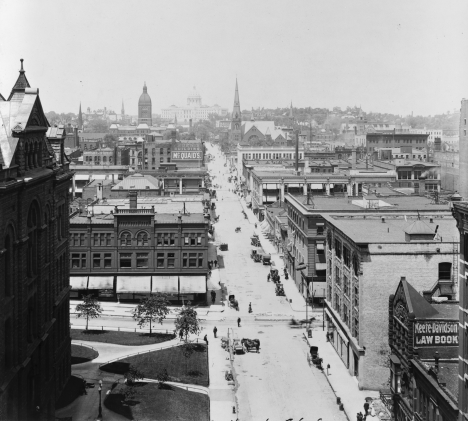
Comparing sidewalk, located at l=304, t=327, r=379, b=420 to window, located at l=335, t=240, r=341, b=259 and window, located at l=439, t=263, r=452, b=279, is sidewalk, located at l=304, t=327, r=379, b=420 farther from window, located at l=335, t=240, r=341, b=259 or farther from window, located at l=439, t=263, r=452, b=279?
window, located at l=439, t=263, r=452, b=279

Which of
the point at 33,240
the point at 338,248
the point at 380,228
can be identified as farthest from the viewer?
the point at 380,228

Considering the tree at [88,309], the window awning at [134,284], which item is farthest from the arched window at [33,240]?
the window awning at [134,284]

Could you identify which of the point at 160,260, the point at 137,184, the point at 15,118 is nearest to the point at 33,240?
the point at 15,118

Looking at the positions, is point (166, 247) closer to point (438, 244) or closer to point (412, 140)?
point (438, 244)

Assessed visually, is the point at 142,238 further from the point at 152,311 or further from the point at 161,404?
the point at 161,404

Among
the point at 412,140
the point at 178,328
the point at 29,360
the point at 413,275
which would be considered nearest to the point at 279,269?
the point at 178,328

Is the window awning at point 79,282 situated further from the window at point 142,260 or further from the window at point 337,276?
the window at point 337,276

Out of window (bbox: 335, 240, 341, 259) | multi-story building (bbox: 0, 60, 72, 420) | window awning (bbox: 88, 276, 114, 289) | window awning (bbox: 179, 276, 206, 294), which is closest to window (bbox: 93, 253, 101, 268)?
window awning (bbox: 88, 276, 114, 289)
